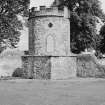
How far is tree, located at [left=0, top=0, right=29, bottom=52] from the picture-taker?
25.4 meters

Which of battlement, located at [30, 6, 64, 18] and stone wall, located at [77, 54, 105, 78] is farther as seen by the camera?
stone wall, located at [77, 54, 105, 78]

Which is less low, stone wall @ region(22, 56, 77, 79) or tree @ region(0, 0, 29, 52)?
tree @ region(0, 0, 29, 52)

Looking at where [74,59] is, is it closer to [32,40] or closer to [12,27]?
[32,40]

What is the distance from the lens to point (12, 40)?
25875mm

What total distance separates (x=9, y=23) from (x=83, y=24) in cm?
1166

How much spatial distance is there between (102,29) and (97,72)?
2212 centimetres

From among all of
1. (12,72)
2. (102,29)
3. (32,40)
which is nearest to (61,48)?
(32,40)

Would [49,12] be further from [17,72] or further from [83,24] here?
[83,24]

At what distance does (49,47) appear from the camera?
2603cm

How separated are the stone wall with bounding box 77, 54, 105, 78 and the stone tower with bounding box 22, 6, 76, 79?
1.45 metres

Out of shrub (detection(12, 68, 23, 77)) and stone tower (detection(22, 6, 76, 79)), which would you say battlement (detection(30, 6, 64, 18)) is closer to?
stone tower (detection(22, 6, 76, 79))

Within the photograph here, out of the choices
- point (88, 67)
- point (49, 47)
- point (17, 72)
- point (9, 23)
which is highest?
point (9, 23)

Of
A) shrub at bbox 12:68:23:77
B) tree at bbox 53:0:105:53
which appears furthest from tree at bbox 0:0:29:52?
tree at bbox 53:0:105:53

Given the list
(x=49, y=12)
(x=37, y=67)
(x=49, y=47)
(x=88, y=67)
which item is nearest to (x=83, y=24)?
(x=88, y=67)
